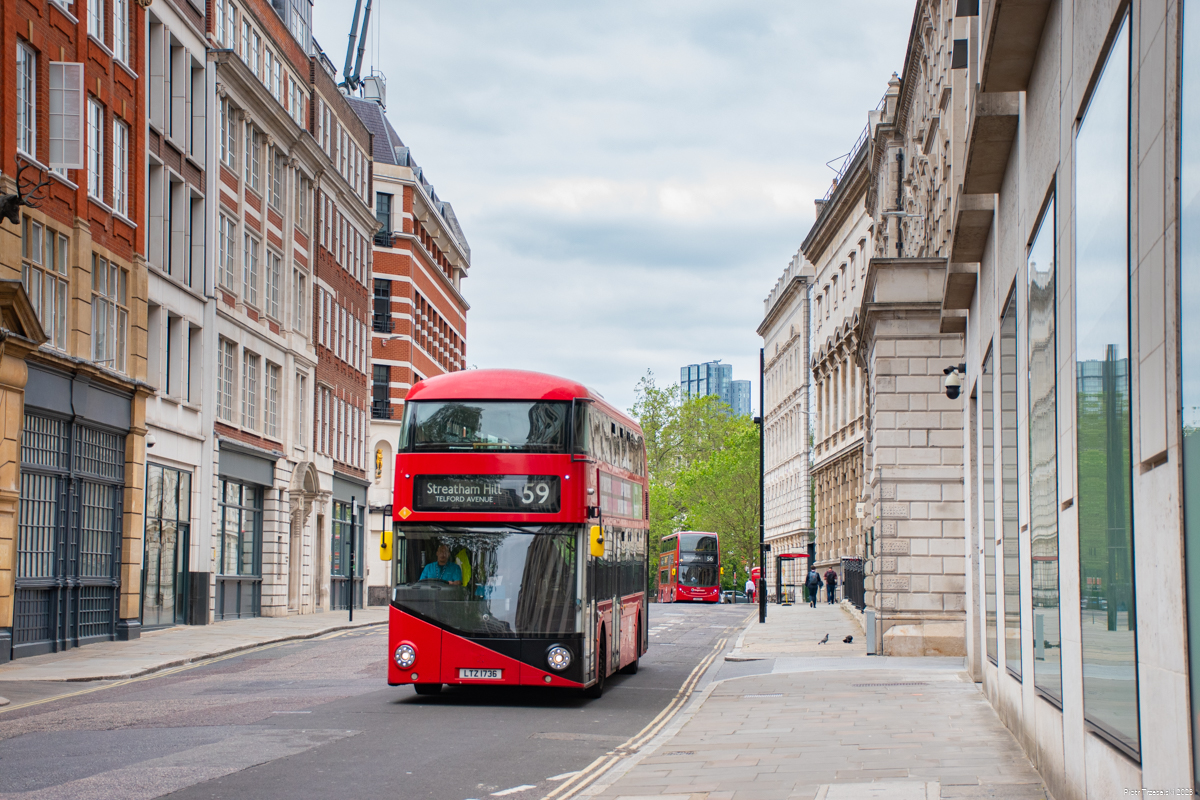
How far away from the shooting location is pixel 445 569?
52.8ft

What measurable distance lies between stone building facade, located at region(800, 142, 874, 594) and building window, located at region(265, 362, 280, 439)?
725 inches

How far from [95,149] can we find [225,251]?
10139mm

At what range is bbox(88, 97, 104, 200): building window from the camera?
27328 mm

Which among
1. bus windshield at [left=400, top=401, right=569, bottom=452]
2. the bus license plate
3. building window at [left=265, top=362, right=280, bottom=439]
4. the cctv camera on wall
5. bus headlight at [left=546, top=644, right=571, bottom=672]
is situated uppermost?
building window at [left=265, top=362, right=280, bottom=439]

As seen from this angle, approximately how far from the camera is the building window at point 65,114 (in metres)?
25.1

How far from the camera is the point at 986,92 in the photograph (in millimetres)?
10867

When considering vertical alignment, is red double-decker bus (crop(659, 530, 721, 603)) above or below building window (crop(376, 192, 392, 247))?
below

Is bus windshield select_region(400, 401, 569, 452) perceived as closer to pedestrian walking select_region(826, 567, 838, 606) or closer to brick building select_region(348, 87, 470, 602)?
pedestrian walking select_region(826, 567, 838, 606)

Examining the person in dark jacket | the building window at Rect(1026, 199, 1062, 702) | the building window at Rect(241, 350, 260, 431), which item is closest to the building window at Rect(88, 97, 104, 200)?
the building window at Rect(241, 350, 260, 431)

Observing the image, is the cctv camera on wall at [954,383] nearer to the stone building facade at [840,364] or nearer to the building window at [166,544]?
the building window at [166,544]

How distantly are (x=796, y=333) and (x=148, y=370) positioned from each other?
50.9m

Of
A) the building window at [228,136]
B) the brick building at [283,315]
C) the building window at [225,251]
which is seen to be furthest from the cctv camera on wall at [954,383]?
the building window at [228,136]

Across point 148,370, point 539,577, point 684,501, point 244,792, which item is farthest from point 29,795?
point 684,501

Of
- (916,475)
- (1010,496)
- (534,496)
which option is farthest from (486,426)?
(916,475)
